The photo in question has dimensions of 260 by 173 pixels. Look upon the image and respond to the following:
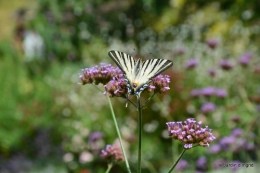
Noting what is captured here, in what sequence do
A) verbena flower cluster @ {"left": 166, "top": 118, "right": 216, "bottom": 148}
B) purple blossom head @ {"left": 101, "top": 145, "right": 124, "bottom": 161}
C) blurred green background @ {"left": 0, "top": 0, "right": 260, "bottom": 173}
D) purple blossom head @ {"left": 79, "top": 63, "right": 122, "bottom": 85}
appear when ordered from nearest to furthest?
verbena flower cluster @ {"left": 166, "top": 118, "right": 216, "bottom": 148}
purple blossom head @ {"left": 79, "top": 63, "right": 122, "bottom": 85}
purple blossom head @ {"left": 101, "top": 145, "right": 124, "bottom": 161}
blurred green background @ {"left": 0, "top": 0, "right": 260, "bottom": 173}

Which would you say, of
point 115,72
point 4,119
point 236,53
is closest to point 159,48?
point 236,53

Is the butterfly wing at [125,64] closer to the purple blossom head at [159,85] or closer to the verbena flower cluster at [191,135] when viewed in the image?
the purple blossom head at [159,85]

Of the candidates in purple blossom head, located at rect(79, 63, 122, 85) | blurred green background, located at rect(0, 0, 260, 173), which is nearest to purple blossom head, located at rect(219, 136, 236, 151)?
blurred green background, located at rect(0, 0, 260, 173)

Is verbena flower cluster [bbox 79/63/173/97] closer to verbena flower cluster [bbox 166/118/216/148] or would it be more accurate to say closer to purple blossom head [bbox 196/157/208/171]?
verbena flower cluster [bbox 166/118/216/148]

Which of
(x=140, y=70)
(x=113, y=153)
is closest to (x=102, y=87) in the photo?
(x=113, y=153)

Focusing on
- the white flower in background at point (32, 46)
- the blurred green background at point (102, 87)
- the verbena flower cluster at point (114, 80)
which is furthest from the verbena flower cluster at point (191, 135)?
the white flower in background at point (32, 46)

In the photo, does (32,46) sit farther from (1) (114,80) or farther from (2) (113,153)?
(1) (114,80)

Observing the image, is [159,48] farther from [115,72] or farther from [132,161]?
[115,72]
